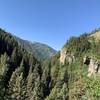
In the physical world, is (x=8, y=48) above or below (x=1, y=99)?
above

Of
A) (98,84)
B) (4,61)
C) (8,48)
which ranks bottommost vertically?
(98,84)

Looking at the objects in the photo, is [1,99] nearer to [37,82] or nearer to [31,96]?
[31,96]

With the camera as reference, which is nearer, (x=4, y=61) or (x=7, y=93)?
(x=7, y=93)

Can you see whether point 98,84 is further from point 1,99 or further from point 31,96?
point 31,96

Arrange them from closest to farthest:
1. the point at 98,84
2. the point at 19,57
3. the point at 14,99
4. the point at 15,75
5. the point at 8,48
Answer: the point at 98,84 → the point at 14,99 → the point at 15,75 → the point at 19,57 → the point at 8,48

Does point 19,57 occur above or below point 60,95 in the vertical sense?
above

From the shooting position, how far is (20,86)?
10650 centimetres

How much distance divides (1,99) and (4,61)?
154ft

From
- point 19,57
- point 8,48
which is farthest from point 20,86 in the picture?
point 8,48

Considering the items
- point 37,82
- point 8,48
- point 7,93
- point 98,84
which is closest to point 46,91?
point 37,82

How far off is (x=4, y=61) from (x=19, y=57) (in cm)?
4085

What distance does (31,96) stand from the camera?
109 meters

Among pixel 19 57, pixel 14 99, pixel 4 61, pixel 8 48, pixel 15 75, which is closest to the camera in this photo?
pixel 14 99

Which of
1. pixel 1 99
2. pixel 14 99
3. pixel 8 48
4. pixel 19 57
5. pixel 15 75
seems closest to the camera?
pixel 1 99
